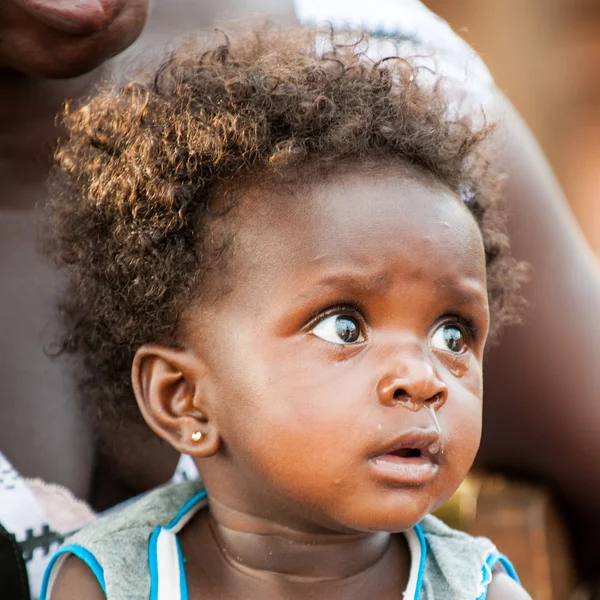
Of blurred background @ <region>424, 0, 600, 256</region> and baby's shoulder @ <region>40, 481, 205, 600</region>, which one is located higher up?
blurred background @ <region>424, 0, 600, 256</region>

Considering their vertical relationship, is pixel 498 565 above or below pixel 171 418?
below

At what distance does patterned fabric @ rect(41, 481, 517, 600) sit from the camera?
4.36 ft

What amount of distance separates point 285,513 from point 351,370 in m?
0.22

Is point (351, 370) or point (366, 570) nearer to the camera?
point (351, 370)

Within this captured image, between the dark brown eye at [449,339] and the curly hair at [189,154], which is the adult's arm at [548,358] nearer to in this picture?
the curly hair at [189,154]

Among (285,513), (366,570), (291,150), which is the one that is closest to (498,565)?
(366,570)

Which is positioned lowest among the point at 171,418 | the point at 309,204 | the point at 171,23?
the point at 171,418

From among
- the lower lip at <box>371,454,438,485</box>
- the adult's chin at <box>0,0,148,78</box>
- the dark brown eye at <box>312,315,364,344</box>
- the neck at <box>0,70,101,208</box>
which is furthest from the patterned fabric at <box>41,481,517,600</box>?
the adult's chin at <box>0,0,148,78</box>

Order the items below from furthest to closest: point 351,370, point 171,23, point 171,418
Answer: point 171,23 → point 171,418 → point 351,370

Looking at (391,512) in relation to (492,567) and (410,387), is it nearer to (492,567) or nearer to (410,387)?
(410,387)

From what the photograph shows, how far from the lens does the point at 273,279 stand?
126 centimetres

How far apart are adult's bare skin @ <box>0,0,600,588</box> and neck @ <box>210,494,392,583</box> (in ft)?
0.86

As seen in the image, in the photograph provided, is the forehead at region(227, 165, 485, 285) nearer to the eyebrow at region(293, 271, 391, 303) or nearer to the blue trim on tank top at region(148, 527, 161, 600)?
the eyebrow at region(293, 271, 391, 303)

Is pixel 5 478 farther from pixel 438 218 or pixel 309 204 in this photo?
pixel 438 218
